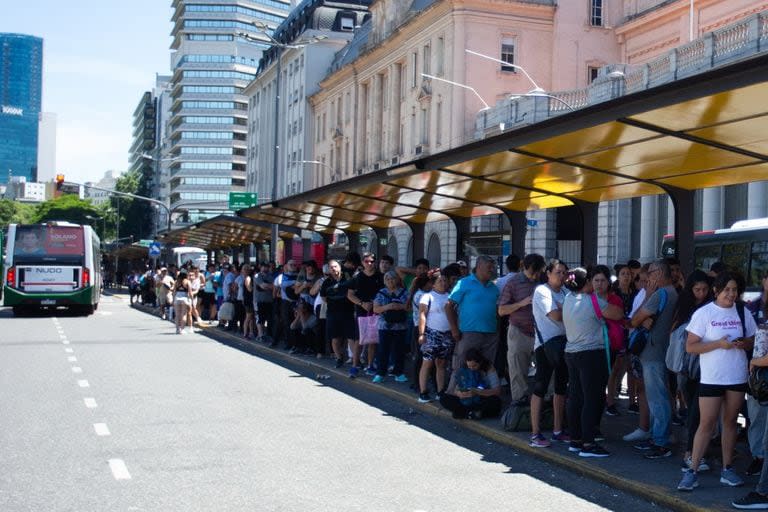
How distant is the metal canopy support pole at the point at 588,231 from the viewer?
48.5 feet

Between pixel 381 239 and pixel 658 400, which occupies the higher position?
→ pixel 381 239

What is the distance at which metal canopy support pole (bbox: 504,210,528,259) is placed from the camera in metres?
16.5

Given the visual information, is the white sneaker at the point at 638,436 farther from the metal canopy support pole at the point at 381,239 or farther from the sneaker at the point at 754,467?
the metal canopy support pole at the point at 381,239

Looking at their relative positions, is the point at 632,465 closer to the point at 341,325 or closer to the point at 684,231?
the point at 684,231

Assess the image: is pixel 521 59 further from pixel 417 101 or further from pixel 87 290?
pixel 87 290

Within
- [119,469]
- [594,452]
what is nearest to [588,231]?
[594,452]

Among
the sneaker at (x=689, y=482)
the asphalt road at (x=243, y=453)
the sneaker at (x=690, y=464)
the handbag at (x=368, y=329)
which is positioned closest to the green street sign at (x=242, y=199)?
the asphalt road at (x=243, y=453)

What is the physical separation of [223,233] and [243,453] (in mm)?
28095

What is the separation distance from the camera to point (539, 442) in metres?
10.5

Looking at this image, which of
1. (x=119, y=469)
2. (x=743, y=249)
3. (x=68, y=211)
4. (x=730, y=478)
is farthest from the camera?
(x=68, y=211)

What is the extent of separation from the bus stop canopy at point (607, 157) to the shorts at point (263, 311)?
6138 mm

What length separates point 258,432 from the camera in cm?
1141

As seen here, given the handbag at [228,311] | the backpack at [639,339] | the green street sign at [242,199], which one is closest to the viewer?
the backpack at [639,339]

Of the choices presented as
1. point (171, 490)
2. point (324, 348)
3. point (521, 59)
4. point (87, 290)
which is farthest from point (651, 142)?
point (521, 59)
